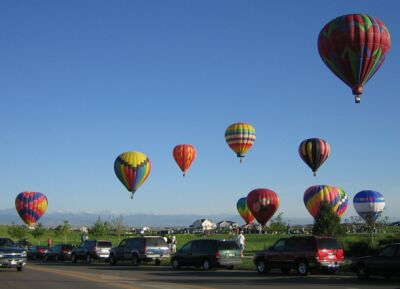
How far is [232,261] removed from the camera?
104 ft

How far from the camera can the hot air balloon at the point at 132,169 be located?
63562mm

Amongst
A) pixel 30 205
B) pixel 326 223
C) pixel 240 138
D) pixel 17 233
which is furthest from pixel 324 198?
pixel 17 233

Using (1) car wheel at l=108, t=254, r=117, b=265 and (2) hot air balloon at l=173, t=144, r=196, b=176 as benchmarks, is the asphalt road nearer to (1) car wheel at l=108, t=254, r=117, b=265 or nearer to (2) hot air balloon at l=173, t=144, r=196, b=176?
(1) car wheel at l=108, t=254, r=117, b=265

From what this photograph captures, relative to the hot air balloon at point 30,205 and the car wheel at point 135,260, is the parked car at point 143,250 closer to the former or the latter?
the car wheel at point 135,260

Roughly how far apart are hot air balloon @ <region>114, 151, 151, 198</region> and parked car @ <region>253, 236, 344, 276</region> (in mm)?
36502

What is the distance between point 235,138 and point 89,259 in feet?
94.4

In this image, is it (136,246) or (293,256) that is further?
(136,246)

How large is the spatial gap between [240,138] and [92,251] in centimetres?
2866

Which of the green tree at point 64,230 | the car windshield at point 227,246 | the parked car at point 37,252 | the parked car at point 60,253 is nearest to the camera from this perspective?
the car windshield at point 227,246

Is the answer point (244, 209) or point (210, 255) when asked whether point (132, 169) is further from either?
point (210, 255)

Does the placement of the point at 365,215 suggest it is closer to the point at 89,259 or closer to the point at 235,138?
the point at 235,138

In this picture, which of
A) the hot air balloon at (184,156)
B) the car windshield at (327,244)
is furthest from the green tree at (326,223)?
the car windshield at (327,244)

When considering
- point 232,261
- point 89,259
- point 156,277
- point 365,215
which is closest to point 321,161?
point 365,215

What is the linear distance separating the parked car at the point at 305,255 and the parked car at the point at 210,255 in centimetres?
342
